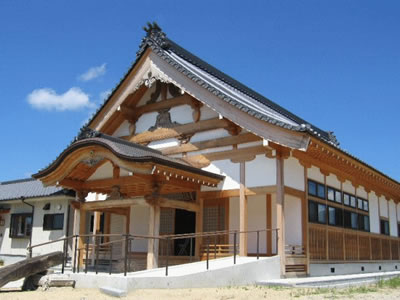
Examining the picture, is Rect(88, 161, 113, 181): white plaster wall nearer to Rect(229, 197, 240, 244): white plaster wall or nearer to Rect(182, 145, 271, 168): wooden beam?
Rect(182, 145, 271, 168): wooden beam

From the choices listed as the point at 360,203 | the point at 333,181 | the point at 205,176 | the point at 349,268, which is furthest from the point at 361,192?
the point at 205,176

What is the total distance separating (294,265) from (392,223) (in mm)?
10420

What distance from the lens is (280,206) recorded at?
12.2 meters

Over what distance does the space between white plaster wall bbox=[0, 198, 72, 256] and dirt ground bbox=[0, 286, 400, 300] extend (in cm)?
819

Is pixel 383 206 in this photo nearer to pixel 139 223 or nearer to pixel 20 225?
pixel 139 223

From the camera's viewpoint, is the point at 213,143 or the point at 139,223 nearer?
the point at 213,143

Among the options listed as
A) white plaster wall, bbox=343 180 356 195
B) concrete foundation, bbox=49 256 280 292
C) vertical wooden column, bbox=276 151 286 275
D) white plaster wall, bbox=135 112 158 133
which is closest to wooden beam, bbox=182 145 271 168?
vertical wooden column, bbox=276 151 286 275

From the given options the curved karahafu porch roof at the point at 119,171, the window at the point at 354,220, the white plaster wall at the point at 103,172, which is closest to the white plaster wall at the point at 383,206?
the window at the point at 354,220

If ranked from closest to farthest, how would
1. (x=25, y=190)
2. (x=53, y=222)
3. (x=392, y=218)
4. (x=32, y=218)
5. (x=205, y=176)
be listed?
(x=205, y=176) → (x=53, y=222) → (x=32, y=218) → (x=25, y=190) → (x=392, y=218)

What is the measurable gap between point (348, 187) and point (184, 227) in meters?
5.92

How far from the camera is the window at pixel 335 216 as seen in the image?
14657 millimetres

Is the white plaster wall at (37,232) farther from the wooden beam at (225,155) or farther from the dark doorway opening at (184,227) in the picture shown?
the wooden beam at (225,155)

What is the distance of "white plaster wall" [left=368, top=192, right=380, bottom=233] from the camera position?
18461 mm

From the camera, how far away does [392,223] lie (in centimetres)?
2098
